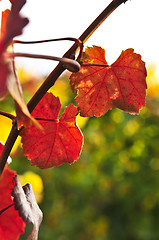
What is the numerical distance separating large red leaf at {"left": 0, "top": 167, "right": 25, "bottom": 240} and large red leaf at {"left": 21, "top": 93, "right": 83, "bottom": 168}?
39mm

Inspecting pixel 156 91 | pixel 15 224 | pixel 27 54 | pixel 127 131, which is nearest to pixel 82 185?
pixel 127 131

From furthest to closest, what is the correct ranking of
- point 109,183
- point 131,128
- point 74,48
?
point 109,183 < point 131,128 < point 74,48

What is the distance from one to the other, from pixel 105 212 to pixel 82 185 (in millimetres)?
634

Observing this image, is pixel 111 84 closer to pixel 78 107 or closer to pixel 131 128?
pixel 78 107

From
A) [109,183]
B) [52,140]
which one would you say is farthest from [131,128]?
[52,140]

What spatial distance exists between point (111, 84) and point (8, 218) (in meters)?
0.20

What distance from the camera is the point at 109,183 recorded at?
3.42 m

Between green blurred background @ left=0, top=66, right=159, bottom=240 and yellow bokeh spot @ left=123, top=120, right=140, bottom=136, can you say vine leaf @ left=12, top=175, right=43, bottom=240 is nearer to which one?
green blurred background @ left=0, top=66, right=159, bottom=240

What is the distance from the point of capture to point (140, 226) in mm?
3258

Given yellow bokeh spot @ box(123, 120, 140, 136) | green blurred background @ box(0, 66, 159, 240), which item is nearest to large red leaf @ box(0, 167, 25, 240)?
green blurred background @ box(0, 66, 159, 240)

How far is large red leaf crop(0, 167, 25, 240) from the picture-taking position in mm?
428

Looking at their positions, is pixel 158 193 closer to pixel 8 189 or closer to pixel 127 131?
pixel 127 131

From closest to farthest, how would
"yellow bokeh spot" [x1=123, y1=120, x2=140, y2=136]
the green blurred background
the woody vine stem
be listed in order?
1. the woody vine stem
2. the green blurred background
3. "yellow bokeh spot" [x1=123, y1=120, x2=140, y2=136]

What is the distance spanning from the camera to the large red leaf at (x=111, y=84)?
411 mm
